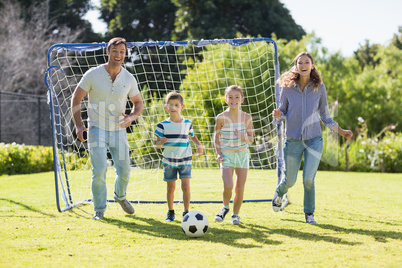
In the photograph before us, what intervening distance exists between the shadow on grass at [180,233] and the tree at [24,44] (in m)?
18.3

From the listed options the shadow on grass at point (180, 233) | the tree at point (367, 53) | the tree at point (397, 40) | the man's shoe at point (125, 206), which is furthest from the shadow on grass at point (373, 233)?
the tree at point (367, 53)

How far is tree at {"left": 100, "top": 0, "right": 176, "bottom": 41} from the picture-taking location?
24.2 metres

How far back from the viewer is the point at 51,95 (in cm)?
566

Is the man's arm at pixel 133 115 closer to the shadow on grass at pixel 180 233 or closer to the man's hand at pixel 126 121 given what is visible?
the man's hand at pixel 126 121

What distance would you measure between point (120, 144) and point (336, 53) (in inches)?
673

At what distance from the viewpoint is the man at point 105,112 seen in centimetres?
496

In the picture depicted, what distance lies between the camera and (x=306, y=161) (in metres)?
4.79

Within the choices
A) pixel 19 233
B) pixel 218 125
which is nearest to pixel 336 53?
pixel 218 125

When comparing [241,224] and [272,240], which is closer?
[272,240]

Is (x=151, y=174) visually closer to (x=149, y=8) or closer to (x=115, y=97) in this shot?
(x=115, y=97)

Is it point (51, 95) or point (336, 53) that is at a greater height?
point (336, 53)

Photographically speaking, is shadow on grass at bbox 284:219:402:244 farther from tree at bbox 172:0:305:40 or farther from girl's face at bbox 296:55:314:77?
tree at bbox 172:0:305:40

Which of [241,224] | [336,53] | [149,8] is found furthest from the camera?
[149,8]

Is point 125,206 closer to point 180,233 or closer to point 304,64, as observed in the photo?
point 180,233
